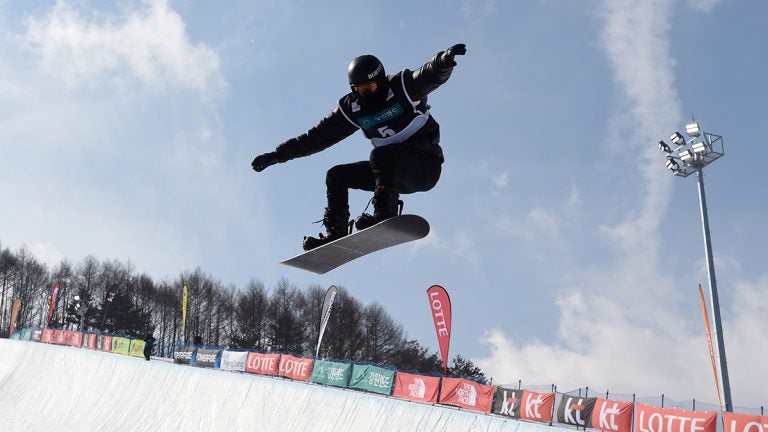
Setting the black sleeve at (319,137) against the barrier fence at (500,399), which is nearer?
the black sleeve at (319,137)

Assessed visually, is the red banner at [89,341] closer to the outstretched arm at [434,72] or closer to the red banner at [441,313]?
the red banner at [441,313]

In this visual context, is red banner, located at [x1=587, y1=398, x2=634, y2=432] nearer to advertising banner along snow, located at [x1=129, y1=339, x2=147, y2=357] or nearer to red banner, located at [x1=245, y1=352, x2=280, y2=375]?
red banner, located at [x1=245, y1=352, x2=280, y2=375]

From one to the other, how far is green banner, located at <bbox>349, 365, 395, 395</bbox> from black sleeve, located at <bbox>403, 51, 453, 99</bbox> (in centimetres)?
1754

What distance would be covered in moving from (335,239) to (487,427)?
4.14m

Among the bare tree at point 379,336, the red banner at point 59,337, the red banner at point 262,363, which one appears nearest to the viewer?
the red banner at point 262,363

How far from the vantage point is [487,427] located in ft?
28.0

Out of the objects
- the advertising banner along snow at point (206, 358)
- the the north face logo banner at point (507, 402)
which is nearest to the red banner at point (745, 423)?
the the north face logo banner at point (507, 402)

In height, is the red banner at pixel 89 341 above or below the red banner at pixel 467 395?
below

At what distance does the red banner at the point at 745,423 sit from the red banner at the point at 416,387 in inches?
334

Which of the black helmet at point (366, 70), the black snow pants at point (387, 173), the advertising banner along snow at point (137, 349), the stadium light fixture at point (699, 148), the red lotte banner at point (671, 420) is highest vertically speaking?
the stadium light fixture at point (699, 148)

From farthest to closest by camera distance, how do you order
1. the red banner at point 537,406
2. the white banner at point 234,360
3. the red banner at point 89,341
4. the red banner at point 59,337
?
the red banner at point 59,337 → the red banner at point 89,341 → the white banner at point 234,360 → the red banner at point 537,406

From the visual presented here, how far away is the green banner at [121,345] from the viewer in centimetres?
4128

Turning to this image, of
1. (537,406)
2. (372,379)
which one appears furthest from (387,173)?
(372,379)

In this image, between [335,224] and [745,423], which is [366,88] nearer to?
[335,224]
